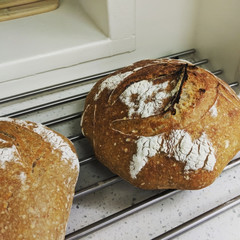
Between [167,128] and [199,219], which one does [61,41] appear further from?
[199,219]

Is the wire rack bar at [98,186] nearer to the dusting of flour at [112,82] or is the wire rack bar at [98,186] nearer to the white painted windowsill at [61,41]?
the dusting of flour at [112,82]

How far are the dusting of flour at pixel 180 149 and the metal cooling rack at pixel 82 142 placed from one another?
91 mm

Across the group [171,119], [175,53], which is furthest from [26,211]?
[175,53]

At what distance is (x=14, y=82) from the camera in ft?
3.08

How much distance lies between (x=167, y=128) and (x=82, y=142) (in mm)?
280

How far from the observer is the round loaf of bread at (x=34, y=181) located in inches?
22.0

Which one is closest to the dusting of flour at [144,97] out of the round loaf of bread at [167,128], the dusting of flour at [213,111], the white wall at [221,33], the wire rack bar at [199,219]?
the round loaf of bread at [167,128]

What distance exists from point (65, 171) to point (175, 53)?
2.16 feet

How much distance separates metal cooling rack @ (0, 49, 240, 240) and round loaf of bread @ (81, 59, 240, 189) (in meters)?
0.05

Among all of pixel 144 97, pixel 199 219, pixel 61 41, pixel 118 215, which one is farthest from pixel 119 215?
pixel 61 41

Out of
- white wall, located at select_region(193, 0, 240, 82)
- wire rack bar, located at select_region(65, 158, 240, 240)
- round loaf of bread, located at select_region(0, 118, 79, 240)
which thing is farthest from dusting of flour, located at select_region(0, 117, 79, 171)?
white wall, located at select_region(193, 0, 240, 82)

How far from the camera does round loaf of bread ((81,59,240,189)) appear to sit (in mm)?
659

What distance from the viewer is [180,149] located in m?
0.65

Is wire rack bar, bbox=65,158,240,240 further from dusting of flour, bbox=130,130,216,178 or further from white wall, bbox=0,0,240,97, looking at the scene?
white wall, bbox=0,0,240,97
